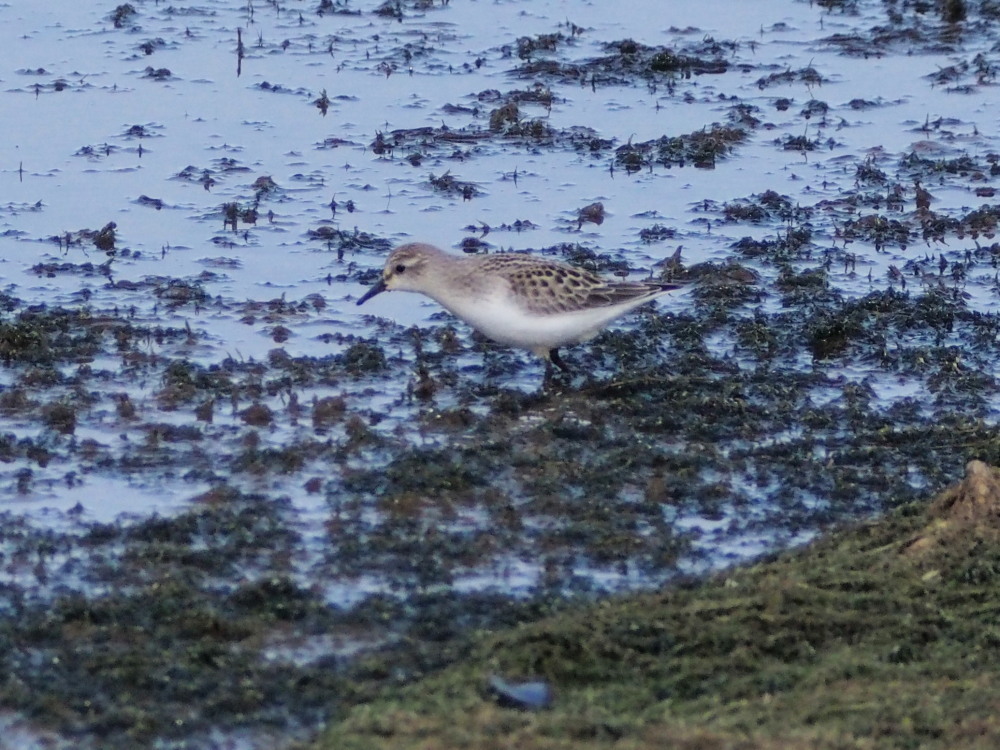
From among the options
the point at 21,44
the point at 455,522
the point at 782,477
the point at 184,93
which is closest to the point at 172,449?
the point at 455,522

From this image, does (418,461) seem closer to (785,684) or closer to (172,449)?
(172,449)

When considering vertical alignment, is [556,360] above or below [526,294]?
below

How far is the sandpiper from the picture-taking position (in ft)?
28.5

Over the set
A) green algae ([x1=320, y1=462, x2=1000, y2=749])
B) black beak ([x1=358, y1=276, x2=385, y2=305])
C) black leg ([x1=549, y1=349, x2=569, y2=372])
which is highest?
black beak ([x1=358, y1=276, x2=385, y2=305])

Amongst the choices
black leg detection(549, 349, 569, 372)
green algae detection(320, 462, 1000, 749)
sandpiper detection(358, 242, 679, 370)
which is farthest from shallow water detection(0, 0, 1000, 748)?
green algae detection(320, 462, 1000, 749)

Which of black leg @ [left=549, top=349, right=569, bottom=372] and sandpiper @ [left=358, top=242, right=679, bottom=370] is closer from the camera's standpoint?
sandpiper @ [left=358, top=242, right=679, bottom=370]

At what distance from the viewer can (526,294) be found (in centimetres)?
871

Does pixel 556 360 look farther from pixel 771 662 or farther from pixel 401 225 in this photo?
pixel 771 662

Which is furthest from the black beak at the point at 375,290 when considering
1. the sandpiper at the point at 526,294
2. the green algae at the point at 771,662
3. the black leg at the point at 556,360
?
the green algae at the point at 771,662

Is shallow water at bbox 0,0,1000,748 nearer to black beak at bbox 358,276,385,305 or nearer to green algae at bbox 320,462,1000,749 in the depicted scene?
black beak at bbox 358,276,385,305

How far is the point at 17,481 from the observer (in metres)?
7.46

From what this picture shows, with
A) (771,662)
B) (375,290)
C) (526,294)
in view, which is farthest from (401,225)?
(771,662)

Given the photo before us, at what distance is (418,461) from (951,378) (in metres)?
2.95

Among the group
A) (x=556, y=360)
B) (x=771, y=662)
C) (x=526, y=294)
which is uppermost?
(x=526, y=294)
